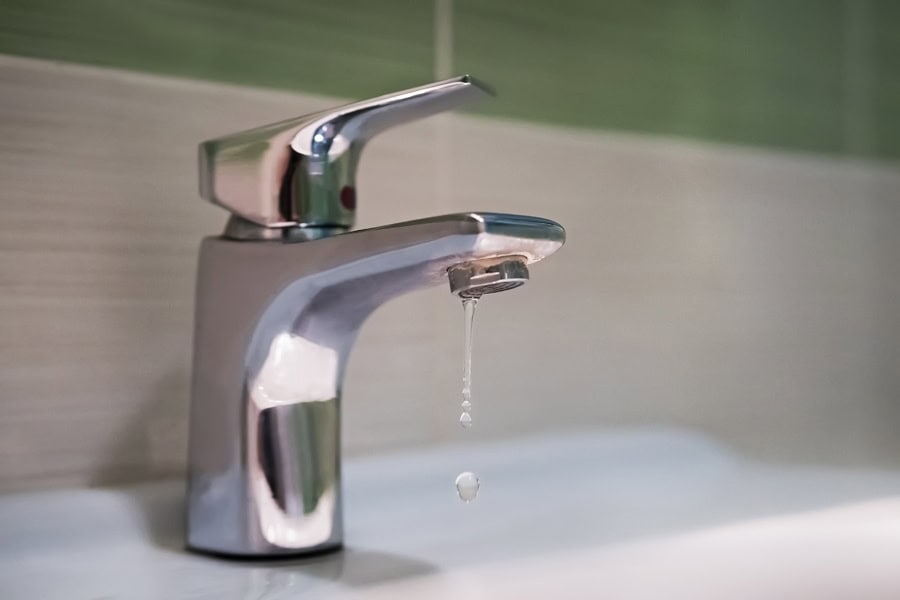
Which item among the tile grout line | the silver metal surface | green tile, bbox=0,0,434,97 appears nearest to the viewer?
the silver metal surface

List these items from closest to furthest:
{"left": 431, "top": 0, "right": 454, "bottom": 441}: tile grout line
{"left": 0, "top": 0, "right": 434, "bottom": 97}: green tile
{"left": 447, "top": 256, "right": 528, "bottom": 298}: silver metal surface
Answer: {"left": 447, "top": 256, "right": 528, "bottom": 298}: silver metal surface, {"left": 0, "top": 0, "right": 434, "bottom": 97}: green tile, {"left": 431, "top": 0, "right": 454, "bottom": 441}: tile grout line

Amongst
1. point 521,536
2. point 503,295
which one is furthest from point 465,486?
point 503,295

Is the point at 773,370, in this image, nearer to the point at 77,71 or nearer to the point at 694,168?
the point at 694,168

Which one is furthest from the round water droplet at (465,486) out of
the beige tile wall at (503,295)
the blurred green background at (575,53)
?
the blurred green background at (575,53)

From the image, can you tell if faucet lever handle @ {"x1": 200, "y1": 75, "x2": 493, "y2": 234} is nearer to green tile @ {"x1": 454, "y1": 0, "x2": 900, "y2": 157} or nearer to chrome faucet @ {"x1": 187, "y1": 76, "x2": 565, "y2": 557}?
chrome faucet @ {"x1": 187, "y1": 76, "x2": 565, "y2": 557}

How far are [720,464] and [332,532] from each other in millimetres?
342

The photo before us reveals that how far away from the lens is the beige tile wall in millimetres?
470

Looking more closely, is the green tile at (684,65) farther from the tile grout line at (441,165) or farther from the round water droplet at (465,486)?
the round water droplet at (465,486)

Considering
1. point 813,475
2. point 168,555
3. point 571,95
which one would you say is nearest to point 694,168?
point 571,95

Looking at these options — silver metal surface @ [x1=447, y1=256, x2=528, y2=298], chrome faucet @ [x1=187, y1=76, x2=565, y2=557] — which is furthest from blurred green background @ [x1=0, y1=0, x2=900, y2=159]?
silver metal surface @ [x1=447, y1=256, x2=528, y2=298]

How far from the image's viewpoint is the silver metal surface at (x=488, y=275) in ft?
1.22

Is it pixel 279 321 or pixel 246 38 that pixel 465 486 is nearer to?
pixel 279 321

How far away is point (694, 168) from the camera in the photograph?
2.44 ft

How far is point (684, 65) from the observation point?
0.74 metres
